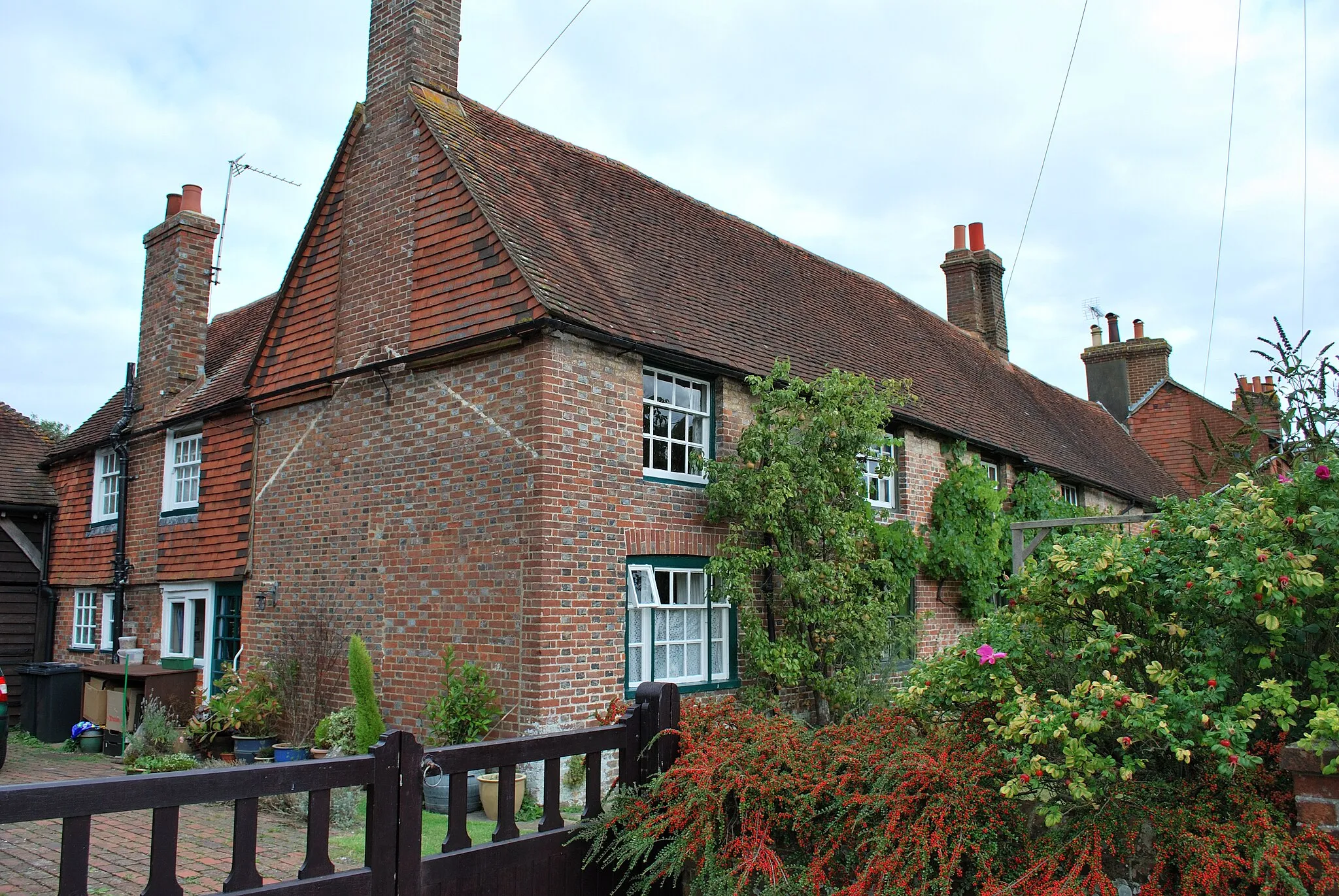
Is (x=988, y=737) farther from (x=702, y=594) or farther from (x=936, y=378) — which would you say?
(x=936, y=378)

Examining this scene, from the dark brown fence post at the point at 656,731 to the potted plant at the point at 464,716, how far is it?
13.7 feet

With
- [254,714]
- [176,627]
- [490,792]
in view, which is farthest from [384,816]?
[176,627]

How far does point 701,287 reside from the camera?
13750 millimetres

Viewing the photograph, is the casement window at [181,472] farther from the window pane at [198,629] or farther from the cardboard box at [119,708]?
the cardboard box at [119,708]

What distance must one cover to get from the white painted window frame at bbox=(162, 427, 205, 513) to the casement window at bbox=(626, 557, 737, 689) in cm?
810

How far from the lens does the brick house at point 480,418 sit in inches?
388

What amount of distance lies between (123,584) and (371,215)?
26.7 ft

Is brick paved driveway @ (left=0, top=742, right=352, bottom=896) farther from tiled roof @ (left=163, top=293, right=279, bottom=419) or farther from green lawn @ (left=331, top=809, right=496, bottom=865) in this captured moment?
tiled roof @ (left=163, top=293, right=279, bottom=419)

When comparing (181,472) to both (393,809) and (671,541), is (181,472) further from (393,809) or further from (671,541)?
(393,809)

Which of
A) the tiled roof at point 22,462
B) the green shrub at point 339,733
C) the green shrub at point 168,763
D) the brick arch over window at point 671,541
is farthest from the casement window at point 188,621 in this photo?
the brick arch over window at point 671,541

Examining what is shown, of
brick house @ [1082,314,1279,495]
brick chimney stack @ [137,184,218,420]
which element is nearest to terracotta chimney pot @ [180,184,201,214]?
brick chimney stack @ [137,184,218,420]

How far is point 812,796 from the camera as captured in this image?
4738 mm

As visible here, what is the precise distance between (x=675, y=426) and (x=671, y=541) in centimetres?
142

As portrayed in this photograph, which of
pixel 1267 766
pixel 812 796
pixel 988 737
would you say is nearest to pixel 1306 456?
pixel 1267 766
